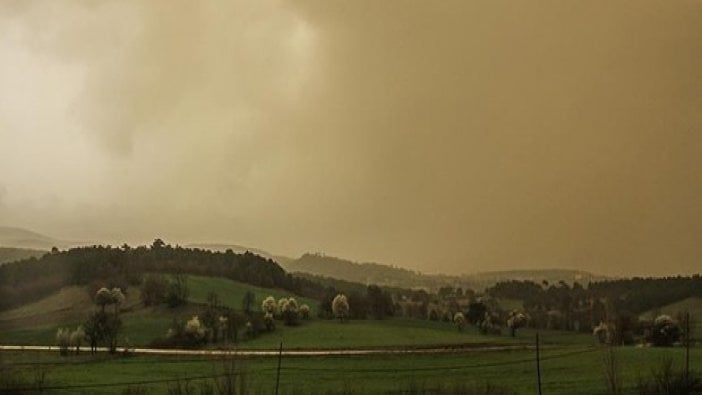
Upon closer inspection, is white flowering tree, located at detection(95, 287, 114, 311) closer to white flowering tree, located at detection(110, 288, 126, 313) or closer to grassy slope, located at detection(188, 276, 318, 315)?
white flowering tree, located at detection(110, 288, 126, 313)

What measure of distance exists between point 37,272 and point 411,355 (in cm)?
9126

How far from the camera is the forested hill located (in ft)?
435

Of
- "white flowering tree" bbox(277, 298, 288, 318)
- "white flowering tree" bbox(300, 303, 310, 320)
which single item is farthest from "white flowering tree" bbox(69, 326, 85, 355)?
"white flowering tree" bbox(300, 303, 310, 320)

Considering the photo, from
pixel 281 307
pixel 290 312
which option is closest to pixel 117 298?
pixel 281 307

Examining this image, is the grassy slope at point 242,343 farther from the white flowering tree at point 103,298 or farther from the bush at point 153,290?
the white flowering tree at point 103,298

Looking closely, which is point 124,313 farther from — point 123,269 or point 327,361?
point 327,361

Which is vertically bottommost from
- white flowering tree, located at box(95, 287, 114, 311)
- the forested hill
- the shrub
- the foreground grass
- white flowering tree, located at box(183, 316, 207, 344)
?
the foreground grass

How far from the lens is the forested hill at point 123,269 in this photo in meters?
133

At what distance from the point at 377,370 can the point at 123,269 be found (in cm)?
9154

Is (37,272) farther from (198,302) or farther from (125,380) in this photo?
(125,380)

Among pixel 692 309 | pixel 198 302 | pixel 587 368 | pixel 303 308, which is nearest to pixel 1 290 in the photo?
pixel 198 302

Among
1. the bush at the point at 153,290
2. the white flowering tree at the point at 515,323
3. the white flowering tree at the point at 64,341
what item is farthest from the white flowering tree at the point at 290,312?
the white flowering tree at the point at 515,323

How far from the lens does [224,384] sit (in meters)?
31.8

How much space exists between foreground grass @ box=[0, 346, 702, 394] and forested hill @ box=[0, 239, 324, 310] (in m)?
58.8
